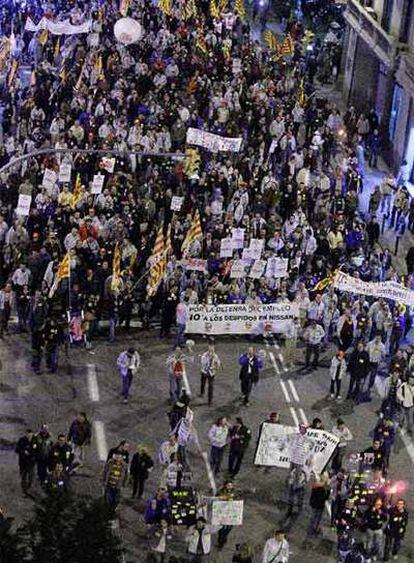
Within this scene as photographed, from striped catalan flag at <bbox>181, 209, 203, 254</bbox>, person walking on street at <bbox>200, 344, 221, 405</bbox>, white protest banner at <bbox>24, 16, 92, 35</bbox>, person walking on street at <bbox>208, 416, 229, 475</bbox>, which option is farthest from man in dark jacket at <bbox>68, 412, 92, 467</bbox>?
white protest banner at <bbox>24, 16, 92, 35</bbox>

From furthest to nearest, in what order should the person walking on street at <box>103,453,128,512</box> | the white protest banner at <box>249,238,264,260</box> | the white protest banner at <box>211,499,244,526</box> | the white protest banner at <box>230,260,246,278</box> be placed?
the white protest banner at <box>249,238,264,260</box>
the white protest banner at <box>230,260,246,278</box>
the person walking on street at <box>103,453,128,512</box>
the white protest banner at <box>211,499,244,526</box>

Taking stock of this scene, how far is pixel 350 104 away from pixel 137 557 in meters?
33.2

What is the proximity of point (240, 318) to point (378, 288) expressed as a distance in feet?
10.5

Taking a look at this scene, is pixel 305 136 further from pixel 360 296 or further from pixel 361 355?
pixel 361 355

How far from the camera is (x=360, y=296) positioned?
29.1 metres

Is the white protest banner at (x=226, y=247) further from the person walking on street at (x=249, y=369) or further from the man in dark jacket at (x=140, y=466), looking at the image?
the man in dark jacket at (x=140, y=466)

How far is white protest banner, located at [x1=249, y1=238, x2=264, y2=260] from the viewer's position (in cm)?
2980

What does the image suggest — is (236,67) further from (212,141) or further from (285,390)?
(285,390)

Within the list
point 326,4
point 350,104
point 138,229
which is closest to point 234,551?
point 138,229

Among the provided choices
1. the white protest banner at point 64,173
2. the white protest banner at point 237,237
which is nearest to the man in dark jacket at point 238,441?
the white protest banner at point 237,237

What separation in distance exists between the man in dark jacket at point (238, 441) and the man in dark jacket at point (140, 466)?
168 cm

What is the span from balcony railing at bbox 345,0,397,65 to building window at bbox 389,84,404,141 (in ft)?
3.42

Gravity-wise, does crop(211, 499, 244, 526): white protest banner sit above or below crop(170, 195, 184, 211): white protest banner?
below

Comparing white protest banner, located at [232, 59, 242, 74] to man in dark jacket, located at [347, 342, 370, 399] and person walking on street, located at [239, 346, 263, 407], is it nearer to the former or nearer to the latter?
man in dark jacket, located at [347, 342, 370, 399]
